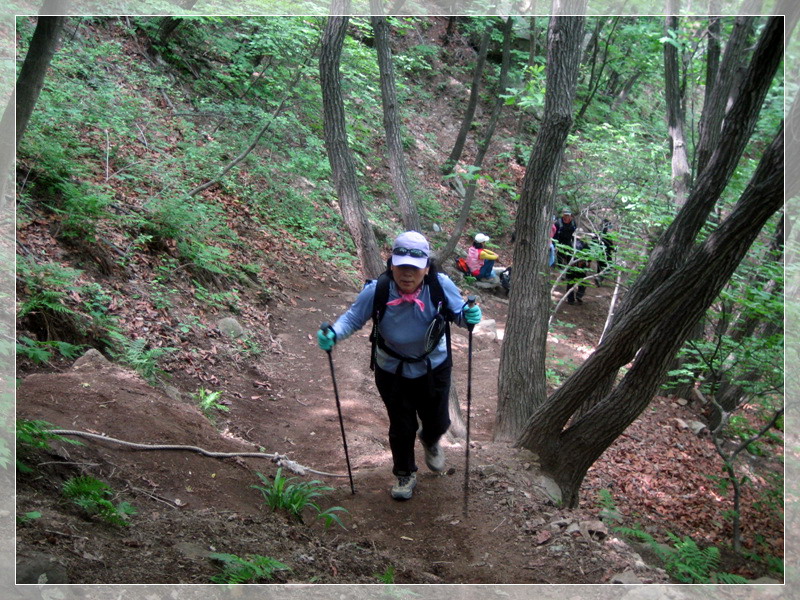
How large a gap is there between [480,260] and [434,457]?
1085 centimetres

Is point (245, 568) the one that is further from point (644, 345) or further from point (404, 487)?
point (644, 345)

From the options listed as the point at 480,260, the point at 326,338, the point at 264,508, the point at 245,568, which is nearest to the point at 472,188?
the point at 480,260

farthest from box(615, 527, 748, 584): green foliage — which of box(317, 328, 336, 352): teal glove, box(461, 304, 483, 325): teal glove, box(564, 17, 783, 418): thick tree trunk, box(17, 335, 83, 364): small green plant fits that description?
box(17, 335, 83, 364): small green plant

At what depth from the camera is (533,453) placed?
6.01 metres

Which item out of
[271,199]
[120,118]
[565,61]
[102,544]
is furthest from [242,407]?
[271,199]

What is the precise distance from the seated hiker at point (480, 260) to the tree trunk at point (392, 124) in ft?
26.2

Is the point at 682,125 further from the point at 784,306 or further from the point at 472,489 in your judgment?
the point at 472,489

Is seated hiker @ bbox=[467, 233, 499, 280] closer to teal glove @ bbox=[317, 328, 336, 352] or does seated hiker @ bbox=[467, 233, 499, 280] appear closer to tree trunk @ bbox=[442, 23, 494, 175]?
tree trunk @ bbox=[442, 23, 494, 175]

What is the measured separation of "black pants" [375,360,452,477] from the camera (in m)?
4.97

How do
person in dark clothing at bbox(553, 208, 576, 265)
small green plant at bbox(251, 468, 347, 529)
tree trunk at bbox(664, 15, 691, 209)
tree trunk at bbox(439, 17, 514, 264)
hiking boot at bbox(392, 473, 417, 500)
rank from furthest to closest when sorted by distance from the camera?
person in dark clothing at bbox(553, 208, 576, 265) → tree trunk at bbox(439, 17, 514, 264) → tree trunk at bbox(664, 15, 691, 209) → hiking boot at bbox(392, 473, 417, 500) → small green plant at bbox(251, 468, 347, 529)

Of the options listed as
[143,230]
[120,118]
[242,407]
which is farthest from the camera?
[120,118]

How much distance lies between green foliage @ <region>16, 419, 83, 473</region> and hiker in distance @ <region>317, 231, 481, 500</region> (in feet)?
6.10

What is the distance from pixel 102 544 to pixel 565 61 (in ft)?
18.2

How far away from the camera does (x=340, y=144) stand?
24.8ft
